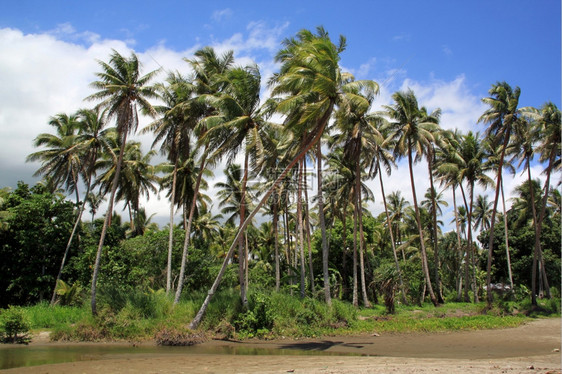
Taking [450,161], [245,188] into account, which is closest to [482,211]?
[450,161]

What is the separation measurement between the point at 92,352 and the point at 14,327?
462cm

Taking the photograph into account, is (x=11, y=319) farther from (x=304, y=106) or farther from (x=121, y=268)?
(x=304, y=106)

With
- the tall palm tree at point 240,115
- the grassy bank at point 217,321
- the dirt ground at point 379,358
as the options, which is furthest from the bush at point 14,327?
the tall palm tree at point 240,115

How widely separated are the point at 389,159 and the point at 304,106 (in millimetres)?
16120

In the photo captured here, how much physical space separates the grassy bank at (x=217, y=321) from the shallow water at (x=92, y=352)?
1.32m

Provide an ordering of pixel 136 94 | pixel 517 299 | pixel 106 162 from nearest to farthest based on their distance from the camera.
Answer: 1. pixel 136 94
2. pixel 517 299
3. pixel 106 162

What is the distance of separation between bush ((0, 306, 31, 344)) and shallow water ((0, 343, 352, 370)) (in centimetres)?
101

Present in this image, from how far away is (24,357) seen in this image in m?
14.0

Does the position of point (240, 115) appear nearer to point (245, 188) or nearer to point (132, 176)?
point (245, 188)

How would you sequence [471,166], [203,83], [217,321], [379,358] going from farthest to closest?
[471,166] → [203,83] → [217,321] → [379,358]

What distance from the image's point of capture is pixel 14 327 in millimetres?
17250

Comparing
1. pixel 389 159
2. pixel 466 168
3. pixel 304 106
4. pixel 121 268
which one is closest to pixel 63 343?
pixel 121 268

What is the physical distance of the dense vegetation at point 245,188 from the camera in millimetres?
19797

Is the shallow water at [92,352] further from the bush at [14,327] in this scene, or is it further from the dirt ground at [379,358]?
the bush at [14,327]
